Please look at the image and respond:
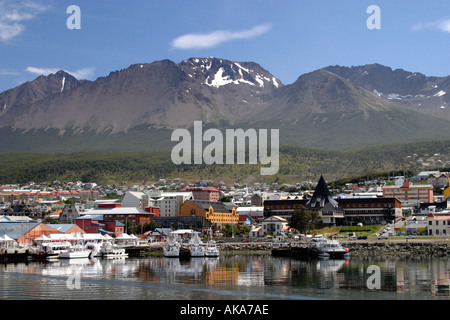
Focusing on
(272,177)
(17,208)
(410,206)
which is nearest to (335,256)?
(410,206)

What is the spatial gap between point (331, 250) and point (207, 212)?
40.8 metres

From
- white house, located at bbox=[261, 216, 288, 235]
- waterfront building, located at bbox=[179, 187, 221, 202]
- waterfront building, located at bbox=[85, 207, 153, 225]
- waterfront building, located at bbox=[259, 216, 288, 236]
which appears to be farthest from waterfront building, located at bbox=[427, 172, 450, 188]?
waterfront building, located at bbox=[85, 207, 153, 225]

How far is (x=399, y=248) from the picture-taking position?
210 ft

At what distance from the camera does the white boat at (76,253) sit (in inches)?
2448

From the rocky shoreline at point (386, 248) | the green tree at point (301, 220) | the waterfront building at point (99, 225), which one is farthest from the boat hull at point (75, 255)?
the green tree at point (301, 220)

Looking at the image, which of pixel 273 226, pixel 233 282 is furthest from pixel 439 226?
pixel 233 282

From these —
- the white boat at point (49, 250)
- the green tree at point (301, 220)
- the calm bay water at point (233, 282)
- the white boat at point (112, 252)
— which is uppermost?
the green tree at point (301, 220)

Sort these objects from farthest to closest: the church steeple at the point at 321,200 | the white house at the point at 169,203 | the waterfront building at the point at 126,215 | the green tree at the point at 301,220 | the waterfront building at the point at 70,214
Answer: the white house at the point at 169,203
the waterfront building at the point at 70,214
the waterfront building at the point at 126,215
the church steeple at the point at 321,200
the green tree at the point at 301,220

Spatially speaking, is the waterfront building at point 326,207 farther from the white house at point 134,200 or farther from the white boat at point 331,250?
the white house at point 134,200

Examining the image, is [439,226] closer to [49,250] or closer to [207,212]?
[207,212]

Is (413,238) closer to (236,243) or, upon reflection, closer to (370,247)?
(370,247)

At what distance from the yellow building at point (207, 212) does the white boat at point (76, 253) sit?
34.0 metres
